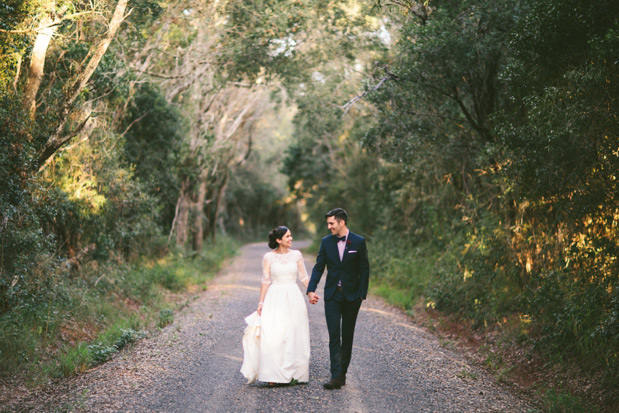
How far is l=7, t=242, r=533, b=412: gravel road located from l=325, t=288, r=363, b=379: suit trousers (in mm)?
352

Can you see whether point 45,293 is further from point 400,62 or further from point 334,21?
point 334,21

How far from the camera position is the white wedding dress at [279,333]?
6.41 meters

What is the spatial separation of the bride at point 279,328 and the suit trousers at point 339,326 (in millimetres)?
337

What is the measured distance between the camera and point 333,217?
256 inches

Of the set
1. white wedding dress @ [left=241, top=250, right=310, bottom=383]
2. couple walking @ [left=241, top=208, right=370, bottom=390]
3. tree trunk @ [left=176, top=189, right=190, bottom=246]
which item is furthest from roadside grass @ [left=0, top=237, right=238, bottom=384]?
tree trunk @ [left=176, top=189, right=190, bottom=246]

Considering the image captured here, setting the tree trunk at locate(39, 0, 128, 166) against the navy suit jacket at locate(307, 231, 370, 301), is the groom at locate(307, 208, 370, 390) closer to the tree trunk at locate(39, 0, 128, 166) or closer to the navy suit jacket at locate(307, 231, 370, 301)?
the navy suit jacket at locate(307, 231, 370, 301)

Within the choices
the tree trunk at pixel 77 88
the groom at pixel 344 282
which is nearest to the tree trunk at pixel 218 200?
the tree trunk at pixel 77 88

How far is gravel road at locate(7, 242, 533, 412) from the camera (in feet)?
18.8

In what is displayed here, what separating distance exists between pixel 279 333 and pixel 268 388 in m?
0.66

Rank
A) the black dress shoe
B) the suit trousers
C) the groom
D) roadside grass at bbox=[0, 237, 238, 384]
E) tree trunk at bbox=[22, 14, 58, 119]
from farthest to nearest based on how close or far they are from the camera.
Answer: tree trunk at bbox=[22, 14, 58, 119], roadside grass at bbox=[0, 237, 238, 384], the groom, the suit trousers, the black dress shoe

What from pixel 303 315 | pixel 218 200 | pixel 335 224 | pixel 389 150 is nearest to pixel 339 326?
pixel 303 315

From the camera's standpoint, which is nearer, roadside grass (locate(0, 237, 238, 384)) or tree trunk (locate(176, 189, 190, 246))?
roadside grass (locate(0, 237, 238, 384))

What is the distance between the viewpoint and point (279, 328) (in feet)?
21.5

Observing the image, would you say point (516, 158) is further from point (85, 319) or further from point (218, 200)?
point (218, 200)
